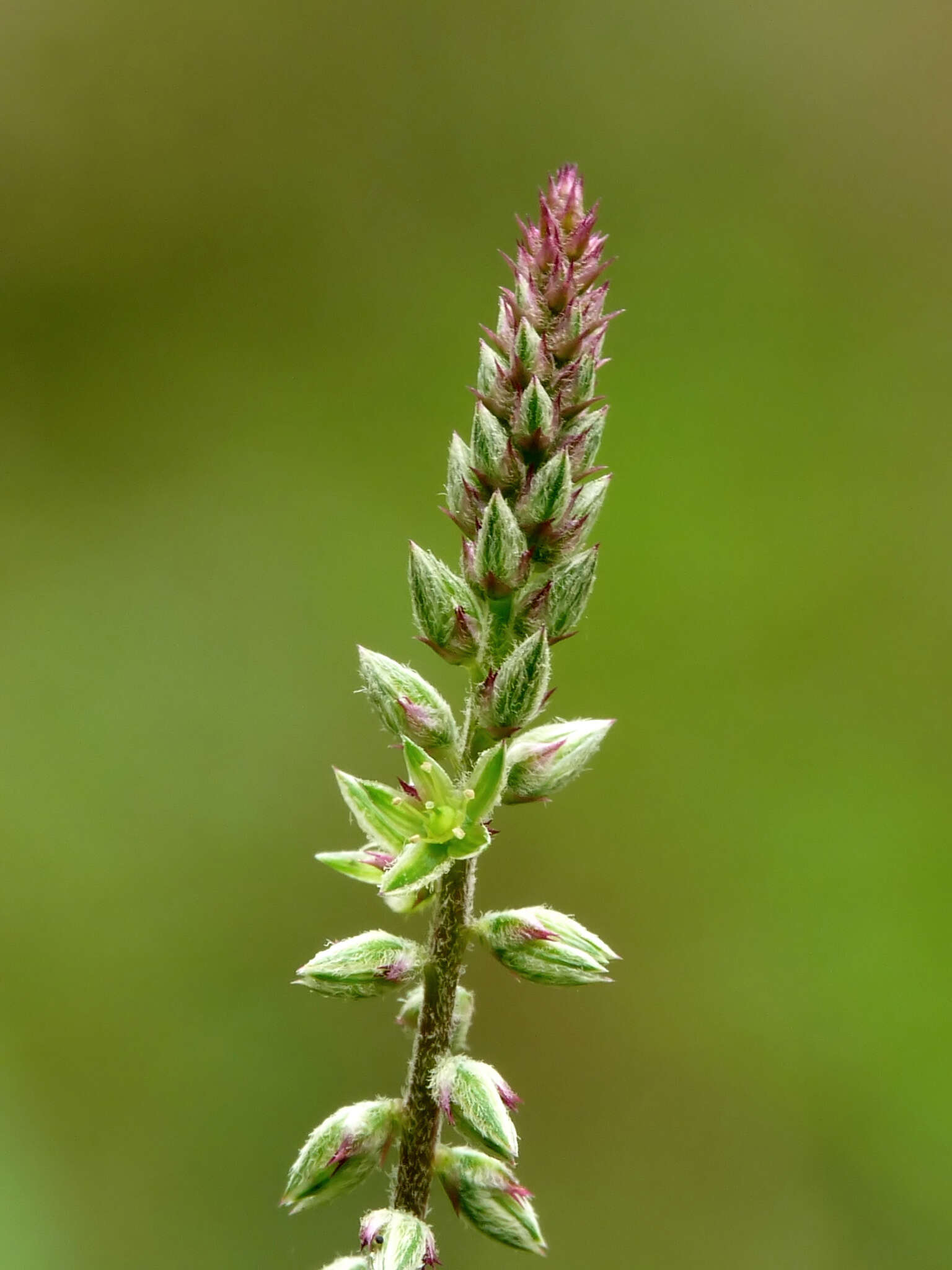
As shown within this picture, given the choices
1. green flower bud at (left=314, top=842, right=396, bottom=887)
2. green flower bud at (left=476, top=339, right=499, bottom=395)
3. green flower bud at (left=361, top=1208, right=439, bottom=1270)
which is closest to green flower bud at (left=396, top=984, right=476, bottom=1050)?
green flower bud at (left=314, top=842, right=396, bottom=887)

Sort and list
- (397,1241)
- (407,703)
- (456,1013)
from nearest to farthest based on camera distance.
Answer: (397,1241) → (407,703) → (456,1013)

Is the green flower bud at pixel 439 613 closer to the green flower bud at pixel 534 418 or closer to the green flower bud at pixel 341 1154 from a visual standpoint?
the green flower bud at pixel 534 418

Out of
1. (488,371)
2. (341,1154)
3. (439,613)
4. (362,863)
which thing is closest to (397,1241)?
(341,1154)

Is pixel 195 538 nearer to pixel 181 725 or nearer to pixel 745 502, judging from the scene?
pixel 181 725

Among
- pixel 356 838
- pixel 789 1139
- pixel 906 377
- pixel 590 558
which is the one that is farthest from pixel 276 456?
pixel 590 558

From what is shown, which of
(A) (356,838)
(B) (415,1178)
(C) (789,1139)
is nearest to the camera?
(B) (415,1178)

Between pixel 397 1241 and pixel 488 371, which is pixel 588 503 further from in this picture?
pixel 397 1241

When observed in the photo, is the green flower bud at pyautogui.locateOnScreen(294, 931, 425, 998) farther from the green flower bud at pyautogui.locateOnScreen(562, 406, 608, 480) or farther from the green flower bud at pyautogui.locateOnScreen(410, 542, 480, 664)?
the green flower bud at pyautogui.locateOnScreen(562, 406, 608, 480)
